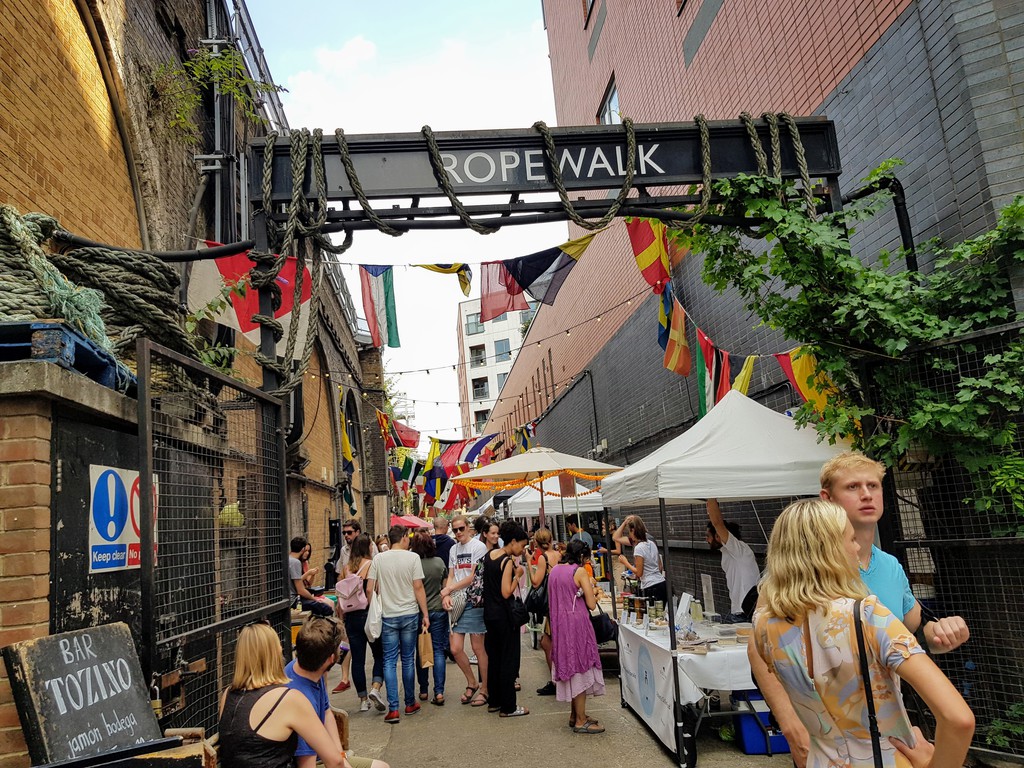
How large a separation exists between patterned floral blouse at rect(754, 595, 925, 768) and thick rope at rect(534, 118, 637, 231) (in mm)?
3579

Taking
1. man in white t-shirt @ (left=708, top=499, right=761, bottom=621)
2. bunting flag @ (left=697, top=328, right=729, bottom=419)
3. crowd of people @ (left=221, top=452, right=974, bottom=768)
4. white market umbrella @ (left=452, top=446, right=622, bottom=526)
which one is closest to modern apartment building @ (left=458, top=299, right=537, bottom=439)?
white market umbrella @ (left=452, top=446, right=622, bottom=526)

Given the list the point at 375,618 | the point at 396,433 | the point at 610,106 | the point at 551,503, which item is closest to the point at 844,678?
the point at 375,618

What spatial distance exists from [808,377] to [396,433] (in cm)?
1978

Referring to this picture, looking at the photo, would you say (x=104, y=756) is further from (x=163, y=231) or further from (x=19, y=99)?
(x=163, y=231)

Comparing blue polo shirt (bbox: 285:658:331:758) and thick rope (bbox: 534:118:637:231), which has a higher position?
thick rope (bbox: 534:118:637:231)

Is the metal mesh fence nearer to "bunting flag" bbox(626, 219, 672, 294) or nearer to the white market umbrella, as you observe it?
"bunting flag" bbox(626, 219, 672, 294)

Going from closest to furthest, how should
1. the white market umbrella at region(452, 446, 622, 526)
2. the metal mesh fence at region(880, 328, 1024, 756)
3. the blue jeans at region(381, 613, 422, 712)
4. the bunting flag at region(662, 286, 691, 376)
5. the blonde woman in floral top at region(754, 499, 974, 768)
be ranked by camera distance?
1. the blonde woman in floral top at region(754, 499, 974, 768)
2. the metal mesh fence at region(880, 328, 1024, 756)
3. the blue jeans at region(381, 613, 422, 712)
4. the bunting flag at region(662, 286, 691, 376)
5. the white market umbrella at region(452, 446, 622, 526)

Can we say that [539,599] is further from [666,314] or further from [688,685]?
[666,314]

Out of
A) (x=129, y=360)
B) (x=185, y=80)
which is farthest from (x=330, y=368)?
(x=129, y=360)

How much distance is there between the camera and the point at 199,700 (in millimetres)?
3926

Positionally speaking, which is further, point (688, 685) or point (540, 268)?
point (540, 268)

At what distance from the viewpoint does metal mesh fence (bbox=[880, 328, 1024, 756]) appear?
456 centimetres

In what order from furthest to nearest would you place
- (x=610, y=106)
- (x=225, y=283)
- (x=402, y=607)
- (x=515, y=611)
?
(x=610, y=106)
(x=225, y=283)
(x=402, y=607)
(x=515, y=611)

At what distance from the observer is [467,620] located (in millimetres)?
8055
